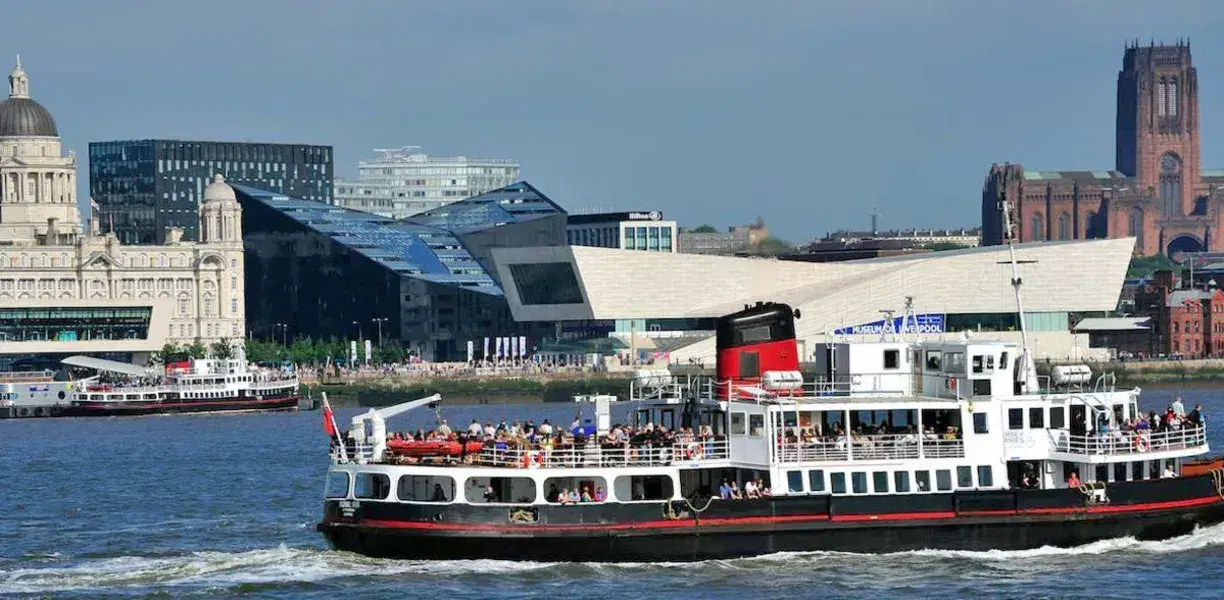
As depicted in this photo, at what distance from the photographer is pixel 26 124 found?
14750 cm

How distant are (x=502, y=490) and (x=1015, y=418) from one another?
8699 millimetres

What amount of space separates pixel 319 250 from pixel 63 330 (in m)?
22.7

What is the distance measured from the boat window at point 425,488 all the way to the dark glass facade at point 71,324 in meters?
100

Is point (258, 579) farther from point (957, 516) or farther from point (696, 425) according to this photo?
point (957, 516)

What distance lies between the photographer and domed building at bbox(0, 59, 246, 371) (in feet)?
449

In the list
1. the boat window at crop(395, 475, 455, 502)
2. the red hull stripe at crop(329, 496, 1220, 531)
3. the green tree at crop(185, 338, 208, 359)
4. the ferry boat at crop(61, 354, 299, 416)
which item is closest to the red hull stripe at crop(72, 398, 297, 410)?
the ferry boat at crop(61, 354, 299, 416)

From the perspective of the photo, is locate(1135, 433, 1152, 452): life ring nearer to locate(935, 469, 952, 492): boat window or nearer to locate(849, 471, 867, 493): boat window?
locate(935, 469, 952, 492): boat window

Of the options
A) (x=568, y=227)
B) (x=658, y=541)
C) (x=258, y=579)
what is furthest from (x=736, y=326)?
(x=568, y=227)

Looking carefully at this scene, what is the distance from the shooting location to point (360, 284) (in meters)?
155

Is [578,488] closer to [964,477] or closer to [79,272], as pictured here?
[964,477]

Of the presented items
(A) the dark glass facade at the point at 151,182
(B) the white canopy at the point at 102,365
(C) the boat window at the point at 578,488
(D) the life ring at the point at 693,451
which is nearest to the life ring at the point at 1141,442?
(D) the life ring at the point at 693,451

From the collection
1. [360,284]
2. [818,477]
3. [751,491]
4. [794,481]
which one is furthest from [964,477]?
[360,284]

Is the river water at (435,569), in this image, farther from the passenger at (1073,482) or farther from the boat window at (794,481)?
the boat window at (794,481)

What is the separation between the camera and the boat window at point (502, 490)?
39656mm
